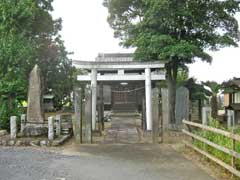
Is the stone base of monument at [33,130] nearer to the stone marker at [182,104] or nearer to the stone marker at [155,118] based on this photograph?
the stone marker at [155,118]

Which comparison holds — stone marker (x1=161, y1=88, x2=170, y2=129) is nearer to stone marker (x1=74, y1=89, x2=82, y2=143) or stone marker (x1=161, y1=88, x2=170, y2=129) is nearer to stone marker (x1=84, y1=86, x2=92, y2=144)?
Answer: stone marker (x1=84, y1=86, x2=92, y2=144)

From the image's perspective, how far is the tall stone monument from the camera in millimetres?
15281

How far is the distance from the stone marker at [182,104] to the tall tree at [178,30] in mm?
595

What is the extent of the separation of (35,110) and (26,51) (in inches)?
395

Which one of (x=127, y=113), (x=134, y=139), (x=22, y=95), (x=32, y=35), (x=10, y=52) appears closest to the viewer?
(x=134, y=139)

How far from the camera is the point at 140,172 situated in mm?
8805

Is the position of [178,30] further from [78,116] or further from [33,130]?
[33,130]

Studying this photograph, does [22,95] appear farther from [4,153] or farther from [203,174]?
[203,174]

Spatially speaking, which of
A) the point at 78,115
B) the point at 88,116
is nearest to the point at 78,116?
the point at 78,115

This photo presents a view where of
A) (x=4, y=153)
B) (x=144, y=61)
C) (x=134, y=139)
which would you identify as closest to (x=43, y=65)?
(x=144, y=61)

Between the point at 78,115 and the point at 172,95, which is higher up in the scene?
the point at 172,95

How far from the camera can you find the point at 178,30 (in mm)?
20094

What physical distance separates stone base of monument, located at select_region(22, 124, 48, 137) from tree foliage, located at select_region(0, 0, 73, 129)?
2.83 metres

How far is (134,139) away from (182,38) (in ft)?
22.6
